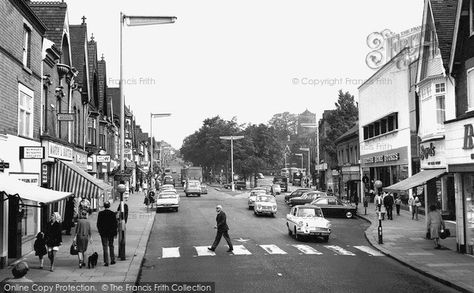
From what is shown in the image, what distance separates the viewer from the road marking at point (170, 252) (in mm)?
18564

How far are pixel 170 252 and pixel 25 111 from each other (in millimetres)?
7629

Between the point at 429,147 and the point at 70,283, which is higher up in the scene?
the point at 429,147

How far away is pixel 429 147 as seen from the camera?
2241 centimetres

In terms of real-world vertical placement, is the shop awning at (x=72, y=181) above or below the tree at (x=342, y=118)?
below

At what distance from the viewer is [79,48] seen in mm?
31641

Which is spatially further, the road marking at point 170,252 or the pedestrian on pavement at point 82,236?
the road marking at point 170,252

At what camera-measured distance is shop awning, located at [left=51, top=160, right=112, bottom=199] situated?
2264 cm

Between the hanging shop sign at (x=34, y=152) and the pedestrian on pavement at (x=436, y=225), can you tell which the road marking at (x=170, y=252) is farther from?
the pedestrian on pavement at (x=436, y=225)

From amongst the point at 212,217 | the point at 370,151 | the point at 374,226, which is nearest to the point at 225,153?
the point at 370,151

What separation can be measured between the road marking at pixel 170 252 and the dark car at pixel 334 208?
15.5 m

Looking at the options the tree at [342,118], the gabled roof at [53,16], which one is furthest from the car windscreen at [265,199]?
the tree at [342,118]

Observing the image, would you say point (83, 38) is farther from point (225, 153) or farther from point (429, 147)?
point (225, 153)

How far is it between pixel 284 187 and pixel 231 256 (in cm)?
6069

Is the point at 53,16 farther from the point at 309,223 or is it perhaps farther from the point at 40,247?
the point at 309,223
